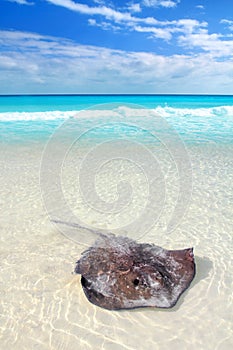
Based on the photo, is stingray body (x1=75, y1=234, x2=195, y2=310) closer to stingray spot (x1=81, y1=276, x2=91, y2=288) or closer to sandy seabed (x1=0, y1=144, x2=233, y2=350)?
stingray spot (x1=81, y1=276, x2=91, y2=288)

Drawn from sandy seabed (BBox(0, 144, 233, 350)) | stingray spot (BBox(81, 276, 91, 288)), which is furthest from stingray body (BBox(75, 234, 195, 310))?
sandy seabed (BBox(0, 144, 233, 350))

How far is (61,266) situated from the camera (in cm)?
475

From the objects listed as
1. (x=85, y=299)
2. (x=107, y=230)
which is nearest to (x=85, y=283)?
(x=85, y=299)

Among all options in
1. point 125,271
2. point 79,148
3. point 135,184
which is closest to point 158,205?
point 135,184

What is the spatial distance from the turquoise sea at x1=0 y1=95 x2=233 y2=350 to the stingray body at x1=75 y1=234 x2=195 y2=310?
0.28 metres

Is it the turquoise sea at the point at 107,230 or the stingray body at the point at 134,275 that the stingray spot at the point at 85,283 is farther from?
the turquoise sea at the point at 107,230

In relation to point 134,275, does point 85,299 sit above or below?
below

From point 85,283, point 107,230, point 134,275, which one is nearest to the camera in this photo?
point 134,275

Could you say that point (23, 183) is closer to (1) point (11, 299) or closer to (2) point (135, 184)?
(2) point (135, 184)

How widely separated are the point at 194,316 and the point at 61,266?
2.11 meters

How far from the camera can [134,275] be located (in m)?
3.67

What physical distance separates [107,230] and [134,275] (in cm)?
240

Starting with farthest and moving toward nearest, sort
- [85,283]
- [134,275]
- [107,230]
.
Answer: [107,230]
[85,283]
[134,275]

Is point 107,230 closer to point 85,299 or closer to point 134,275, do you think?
point 85,299
